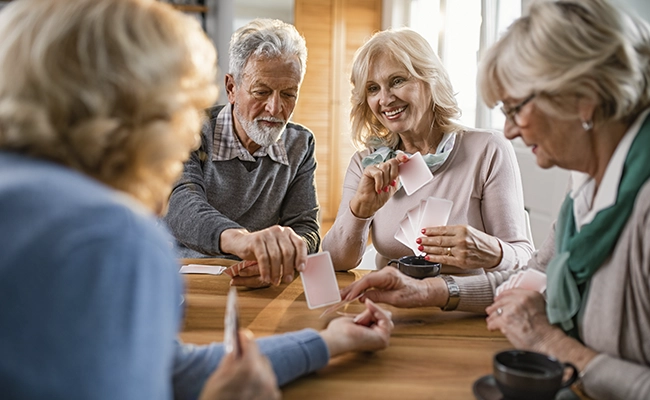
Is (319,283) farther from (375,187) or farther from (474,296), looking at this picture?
(375,187)

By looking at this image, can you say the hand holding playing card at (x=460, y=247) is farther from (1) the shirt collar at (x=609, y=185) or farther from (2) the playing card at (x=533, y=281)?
(1) the shirt collar at (x=609, y=185)

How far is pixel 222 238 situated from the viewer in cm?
200

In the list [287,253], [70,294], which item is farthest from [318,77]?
[70,294]

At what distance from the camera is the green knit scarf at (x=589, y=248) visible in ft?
3.85

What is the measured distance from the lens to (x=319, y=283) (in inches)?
61.9

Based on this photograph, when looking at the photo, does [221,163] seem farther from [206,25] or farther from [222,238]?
[206,25]

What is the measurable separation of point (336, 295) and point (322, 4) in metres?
5.88

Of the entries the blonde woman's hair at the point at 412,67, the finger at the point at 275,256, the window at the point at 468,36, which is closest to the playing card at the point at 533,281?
the finger at the point at 275,256

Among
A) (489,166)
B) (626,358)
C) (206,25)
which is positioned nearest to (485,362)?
(626,358)

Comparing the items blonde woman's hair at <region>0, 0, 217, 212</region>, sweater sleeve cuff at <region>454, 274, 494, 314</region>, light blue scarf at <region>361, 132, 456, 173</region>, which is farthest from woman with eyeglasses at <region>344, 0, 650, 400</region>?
light blue scarf at <region>361, 132, 456, 173</region>

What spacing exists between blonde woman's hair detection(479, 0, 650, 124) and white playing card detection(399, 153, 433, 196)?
0.82 metres

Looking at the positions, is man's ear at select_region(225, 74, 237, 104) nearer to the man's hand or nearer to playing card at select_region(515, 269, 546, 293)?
the man's hand

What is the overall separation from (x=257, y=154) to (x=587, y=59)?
1605mm

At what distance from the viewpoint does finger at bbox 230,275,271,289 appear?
70.0 inches
